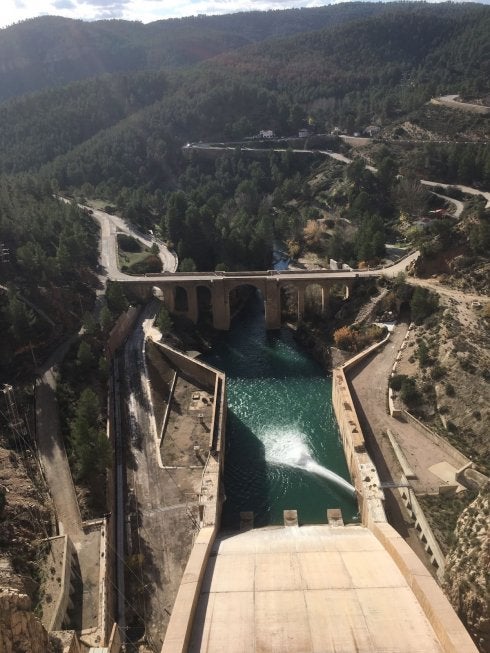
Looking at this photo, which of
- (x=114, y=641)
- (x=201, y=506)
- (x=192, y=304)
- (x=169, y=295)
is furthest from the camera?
(x=192, y=304)

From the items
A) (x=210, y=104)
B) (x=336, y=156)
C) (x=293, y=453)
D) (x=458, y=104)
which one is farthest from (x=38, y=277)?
(x=458, y=104)

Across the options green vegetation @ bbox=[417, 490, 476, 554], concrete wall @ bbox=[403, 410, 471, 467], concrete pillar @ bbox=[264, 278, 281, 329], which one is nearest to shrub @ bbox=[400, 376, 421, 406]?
concrete wall @ bbox=[403, 410, 471, 467]

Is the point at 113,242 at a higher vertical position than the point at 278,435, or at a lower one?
higher

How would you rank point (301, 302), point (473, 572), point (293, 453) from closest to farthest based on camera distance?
point (473, 572) → point (293, 453) → point (301, 302)

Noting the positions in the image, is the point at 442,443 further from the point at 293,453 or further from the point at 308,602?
the point at 308,602

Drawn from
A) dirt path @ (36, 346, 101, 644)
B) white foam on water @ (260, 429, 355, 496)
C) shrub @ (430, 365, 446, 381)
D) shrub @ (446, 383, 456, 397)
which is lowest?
white foam on water @ (260, 429, 355, 496)

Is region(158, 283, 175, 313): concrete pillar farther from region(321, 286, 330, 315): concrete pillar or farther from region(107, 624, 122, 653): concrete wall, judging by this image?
region(107, 624, 122, 653): concrete wall
